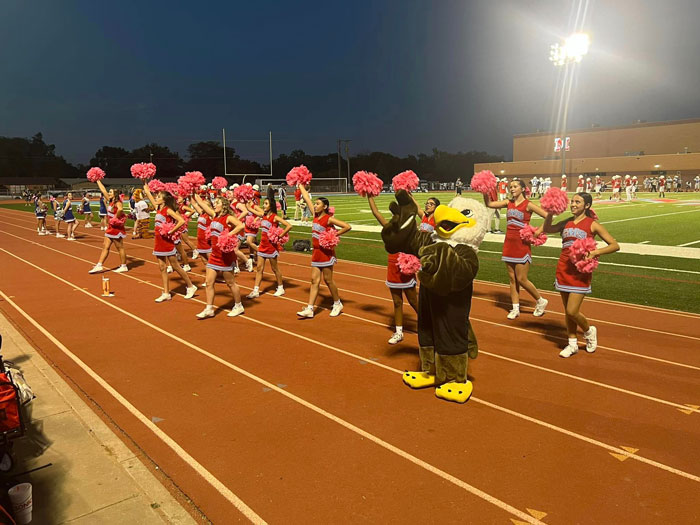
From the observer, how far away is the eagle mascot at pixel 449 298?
4688mm

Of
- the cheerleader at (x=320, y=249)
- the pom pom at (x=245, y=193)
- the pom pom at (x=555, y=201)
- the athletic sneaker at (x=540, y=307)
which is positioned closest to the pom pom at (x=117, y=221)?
the pom pom at (x=245, y=193)

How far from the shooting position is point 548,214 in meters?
6.33

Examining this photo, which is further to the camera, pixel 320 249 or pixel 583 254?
pixel 320 249

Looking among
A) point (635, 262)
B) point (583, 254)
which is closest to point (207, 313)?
point (583, 254)

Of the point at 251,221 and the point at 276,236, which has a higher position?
the point at 251,221

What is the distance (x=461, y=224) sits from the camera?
4.82 meters

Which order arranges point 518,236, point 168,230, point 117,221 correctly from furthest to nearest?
point 117,221
point 168,230
point 518,236

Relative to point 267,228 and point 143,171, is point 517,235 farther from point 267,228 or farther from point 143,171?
point 143,171

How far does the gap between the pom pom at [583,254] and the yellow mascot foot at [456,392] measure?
2.04 m

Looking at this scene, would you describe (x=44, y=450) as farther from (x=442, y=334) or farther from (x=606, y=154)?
(x=606, y=154)

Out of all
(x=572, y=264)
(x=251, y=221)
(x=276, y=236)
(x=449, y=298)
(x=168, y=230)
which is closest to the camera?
(x=449, y=298)

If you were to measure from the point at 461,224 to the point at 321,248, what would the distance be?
333 centimetres

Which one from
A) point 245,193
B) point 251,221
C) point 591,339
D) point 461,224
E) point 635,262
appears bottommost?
point 591,339

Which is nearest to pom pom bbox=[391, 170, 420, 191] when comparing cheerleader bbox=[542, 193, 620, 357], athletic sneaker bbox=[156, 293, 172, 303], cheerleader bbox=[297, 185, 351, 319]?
cheerleader bbox=[297, 185, 351, 319]
